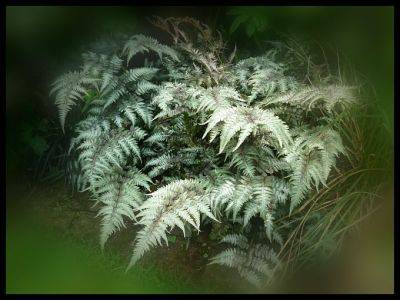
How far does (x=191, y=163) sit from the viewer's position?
166 centimetres

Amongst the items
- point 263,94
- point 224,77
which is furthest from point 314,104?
point 224,77

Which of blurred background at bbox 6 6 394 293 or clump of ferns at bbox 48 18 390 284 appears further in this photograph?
clump of ferns at bbox 48 18 390 284

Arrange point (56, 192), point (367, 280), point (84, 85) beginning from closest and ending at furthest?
1. point (367, 280)
2. point (56, 192)
3. point (84, 85)

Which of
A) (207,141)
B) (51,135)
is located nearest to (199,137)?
(207,141)

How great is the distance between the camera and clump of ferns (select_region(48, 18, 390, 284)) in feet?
4.89

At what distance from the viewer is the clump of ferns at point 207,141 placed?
1.49 meters

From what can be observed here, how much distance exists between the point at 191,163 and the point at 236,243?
355 millimetres

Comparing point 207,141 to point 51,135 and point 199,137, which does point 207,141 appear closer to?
point 199,137

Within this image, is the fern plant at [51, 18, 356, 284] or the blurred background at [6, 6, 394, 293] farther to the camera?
the fern plant at [51, 18, 356, 284]

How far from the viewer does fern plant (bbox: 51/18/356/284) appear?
1489 millimetres

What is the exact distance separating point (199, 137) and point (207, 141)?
0.04 metres

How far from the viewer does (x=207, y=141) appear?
5.65 feet

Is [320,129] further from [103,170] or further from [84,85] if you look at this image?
[84,85]

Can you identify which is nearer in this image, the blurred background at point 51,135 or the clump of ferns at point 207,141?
the blurred background at point 51,135
